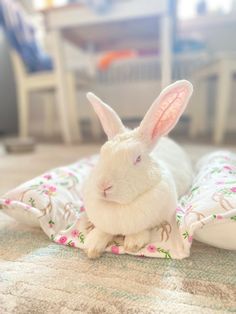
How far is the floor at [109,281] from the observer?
0.42 meters

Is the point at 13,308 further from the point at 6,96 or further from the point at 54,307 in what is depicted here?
the point at 6,96

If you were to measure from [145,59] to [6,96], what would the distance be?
54.3 inches

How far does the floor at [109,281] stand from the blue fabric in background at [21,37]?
1.71 m

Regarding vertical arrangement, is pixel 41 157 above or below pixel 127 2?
below

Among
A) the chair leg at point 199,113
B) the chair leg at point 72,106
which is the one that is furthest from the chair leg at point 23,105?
the chair leg at point 199,113

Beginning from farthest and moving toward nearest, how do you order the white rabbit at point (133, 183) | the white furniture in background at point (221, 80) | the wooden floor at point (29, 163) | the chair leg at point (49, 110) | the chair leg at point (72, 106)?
the chair leg at point (49, 110) → the chair leg at point (72, 106) → the white furniture in background at point (221, 80) → the wooden floor at point (29, 163) → the white rabbit at point (133, 183)

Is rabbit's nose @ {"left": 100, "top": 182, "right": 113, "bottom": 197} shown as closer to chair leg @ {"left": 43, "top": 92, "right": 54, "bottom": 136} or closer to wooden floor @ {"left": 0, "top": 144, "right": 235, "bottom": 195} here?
wooden floor @ {"left": 0, "top": 144, "right": 235, "bottom": 195}

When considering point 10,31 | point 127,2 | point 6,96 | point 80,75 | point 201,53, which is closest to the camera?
point 127,2

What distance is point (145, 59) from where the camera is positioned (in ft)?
7.42

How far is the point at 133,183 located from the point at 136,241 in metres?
0.10

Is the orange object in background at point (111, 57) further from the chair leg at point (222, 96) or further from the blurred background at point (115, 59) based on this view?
the chair leg at point (222, 96)

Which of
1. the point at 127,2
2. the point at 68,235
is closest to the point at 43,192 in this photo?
the point at 68,235

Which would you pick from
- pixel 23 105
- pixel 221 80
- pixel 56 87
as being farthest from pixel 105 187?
pixel 23 105

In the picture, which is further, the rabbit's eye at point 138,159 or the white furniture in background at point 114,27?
the white furniture in background at point 114,27
